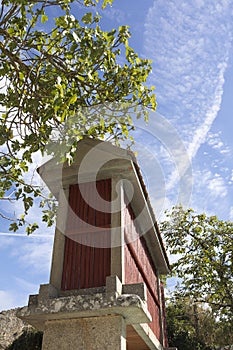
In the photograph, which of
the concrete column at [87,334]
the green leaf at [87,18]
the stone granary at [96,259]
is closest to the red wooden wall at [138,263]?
the stone granary at [96,259]

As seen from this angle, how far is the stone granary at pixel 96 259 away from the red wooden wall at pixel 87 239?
14 mm

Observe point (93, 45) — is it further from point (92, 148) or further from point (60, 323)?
point (60, 323)

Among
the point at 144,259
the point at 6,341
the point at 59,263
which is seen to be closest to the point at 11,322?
the point at 6,341

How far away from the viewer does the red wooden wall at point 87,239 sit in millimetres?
4812

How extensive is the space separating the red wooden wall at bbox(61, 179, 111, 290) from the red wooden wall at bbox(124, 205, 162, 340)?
42 centimetres

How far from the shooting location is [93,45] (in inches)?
178

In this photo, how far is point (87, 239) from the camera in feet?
16.8

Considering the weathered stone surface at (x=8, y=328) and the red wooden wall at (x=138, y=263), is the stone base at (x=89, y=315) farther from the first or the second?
the weathered stone surface at (x=8, y=328)

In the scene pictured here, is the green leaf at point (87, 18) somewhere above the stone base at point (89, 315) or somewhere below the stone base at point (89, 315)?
above

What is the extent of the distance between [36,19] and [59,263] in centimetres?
342

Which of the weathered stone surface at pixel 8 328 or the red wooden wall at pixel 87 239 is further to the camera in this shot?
the weathered stone surface at pixel 8 328

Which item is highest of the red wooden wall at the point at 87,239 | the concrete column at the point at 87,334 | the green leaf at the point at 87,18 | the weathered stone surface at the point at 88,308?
the green leaf at the point at 87,18

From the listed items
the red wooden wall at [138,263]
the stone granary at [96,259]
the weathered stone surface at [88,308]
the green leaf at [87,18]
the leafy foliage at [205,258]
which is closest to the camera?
A: the weathered stone surface at [88,308]

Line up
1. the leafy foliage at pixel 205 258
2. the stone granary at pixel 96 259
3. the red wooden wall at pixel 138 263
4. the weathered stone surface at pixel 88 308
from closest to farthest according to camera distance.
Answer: the weathered stone surface at pixel 88 308 < the stone granary at pixel 96 259 < the red wooden wall at pixel 138 263 < the leafy foliage at pixel 205 258
